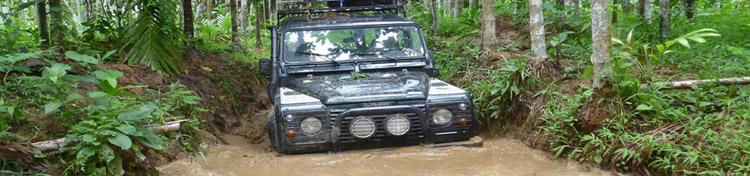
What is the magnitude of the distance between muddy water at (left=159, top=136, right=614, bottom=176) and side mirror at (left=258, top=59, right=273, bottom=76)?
41.4 inches

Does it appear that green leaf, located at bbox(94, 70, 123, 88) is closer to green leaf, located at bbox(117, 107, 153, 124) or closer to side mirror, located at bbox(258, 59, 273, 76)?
green leaf, located at bbox(117, 107, 153, 124)

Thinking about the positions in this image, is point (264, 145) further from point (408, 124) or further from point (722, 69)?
point (722, 69)

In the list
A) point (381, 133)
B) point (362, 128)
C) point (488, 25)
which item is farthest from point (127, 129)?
point (488, 25)

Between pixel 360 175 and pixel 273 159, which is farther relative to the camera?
pixel 273 159

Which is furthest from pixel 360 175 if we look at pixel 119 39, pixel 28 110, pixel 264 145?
pixel 119 39

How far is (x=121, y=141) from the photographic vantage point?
3322 millimetres

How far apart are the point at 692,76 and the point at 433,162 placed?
8.49ft

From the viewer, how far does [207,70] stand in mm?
7711

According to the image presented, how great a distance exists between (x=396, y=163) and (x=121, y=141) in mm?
1953

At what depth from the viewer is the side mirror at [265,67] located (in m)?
5.73

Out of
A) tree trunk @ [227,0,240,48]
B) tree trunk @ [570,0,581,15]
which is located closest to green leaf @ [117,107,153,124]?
tree trunk @ [570,0,581,15]

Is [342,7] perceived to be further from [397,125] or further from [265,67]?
[397,125]

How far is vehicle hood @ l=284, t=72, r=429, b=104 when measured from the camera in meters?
4.69

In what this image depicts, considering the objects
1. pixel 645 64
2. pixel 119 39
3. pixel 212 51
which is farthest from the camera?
pixel 212 51
